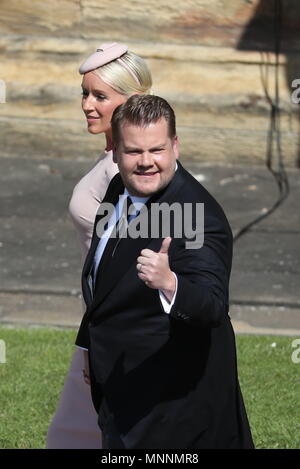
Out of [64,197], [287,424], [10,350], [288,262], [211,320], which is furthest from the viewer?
[64,197]

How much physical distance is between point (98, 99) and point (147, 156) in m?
1.01

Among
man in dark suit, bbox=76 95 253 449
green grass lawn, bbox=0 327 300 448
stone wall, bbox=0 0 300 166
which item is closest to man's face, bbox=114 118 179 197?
man in dark suit, bbox=76 95 253 449

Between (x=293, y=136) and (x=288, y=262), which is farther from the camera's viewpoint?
(x=293, y=136)

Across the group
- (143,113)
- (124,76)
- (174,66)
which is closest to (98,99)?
(124,76)

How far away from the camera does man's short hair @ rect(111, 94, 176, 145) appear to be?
4281mm

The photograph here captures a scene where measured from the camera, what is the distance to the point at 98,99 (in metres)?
5.24

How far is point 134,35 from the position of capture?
13.1 meters

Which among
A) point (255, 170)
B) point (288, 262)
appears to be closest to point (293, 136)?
point (255, 170)

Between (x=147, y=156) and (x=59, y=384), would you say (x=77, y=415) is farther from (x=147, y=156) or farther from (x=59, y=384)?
(x=59, y=384)

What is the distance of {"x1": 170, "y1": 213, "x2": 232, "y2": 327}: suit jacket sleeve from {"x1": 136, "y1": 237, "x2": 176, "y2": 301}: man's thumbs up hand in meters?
0.04

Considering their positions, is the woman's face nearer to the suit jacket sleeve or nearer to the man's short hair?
the man's short hair

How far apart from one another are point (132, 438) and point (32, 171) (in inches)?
342

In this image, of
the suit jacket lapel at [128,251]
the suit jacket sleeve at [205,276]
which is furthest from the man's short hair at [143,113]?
the suit jacket sleeve at [205,276]

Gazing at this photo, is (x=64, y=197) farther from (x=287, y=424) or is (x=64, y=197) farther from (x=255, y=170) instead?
(x=287, y=424)
